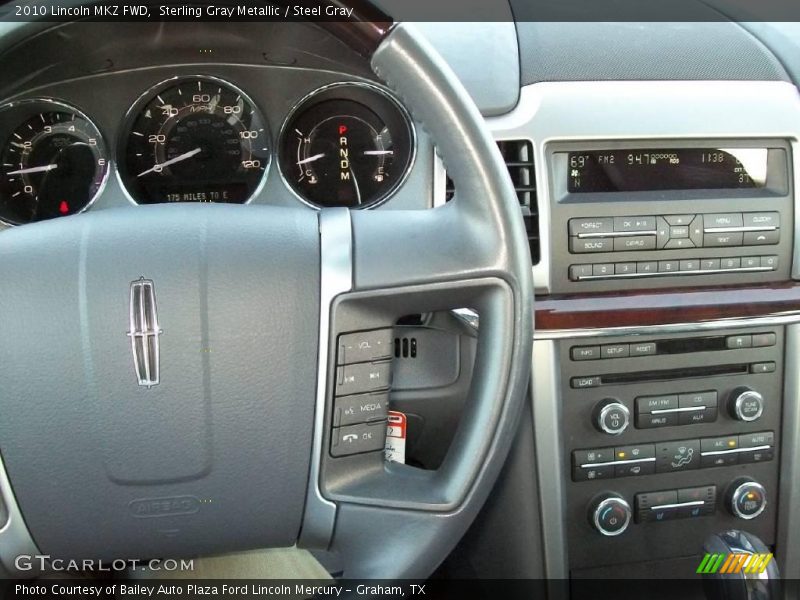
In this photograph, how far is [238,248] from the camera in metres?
1.25

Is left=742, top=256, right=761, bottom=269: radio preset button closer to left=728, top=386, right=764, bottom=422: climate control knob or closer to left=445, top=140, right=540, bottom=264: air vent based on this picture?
left=728, top=386, right=764, bottom=422: climate control knob

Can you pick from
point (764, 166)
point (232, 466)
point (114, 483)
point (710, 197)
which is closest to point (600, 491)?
point (710, 197)

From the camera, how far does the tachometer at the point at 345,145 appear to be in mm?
1753

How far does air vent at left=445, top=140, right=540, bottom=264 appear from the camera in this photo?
169 centimetres

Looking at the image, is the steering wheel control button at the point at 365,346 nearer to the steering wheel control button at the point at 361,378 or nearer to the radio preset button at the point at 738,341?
the steering wheel control button at the point at 361,378

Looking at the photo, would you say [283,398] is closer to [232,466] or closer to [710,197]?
[232,466]

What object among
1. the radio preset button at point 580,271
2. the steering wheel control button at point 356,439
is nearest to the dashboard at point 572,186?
the radio preset button at point 580,271

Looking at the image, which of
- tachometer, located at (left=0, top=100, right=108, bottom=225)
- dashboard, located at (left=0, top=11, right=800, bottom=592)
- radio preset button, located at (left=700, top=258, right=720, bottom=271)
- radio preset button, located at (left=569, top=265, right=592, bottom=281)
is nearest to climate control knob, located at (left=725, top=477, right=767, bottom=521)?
dashboard, located at (left=0, top=11, right=800, bottom=592)

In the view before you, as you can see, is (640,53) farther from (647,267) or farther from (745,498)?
(745,498)

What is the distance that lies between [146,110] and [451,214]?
793 millimetres

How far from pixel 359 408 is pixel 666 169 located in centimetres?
89

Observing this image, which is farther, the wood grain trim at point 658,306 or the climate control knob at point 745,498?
the climate control knob at point 745,498

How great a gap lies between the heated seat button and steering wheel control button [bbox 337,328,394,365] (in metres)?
0.05

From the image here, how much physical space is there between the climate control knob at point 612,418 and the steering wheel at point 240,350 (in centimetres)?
52
